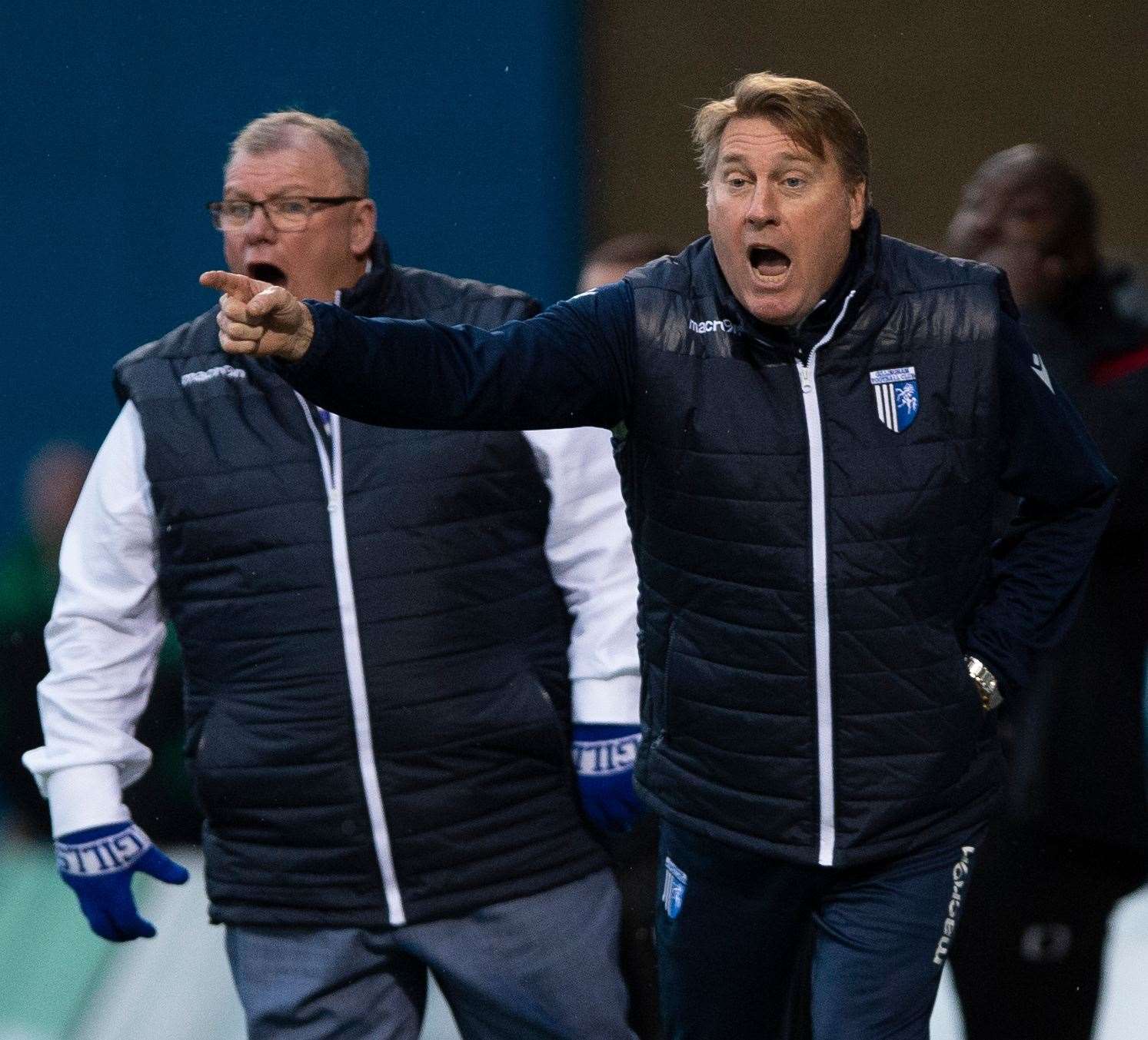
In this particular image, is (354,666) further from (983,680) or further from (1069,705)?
(1069,705)

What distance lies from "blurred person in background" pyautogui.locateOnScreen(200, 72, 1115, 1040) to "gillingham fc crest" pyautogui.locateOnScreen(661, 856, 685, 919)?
0.08m

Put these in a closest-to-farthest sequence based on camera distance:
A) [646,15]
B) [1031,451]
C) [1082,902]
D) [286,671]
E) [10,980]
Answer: [1031,451], [286,671], [1082,902], [646,15], [10,980]

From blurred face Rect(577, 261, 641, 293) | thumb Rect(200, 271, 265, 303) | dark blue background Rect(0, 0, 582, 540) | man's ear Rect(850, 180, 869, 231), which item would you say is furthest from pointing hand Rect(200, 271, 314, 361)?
dark blue background Rect(0, 0, 582, 540)

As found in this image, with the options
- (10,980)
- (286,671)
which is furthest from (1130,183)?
(10,980)

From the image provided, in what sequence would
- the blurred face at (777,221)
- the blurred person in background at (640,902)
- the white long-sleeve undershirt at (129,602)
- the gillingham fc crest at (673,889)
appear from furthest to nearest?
1. the blurred person in background at (640,902)
2. the white long-sleeve undershirt at (129,602)
3. the gillingham fc crest at (673,889)
4. the blurred face at (777,221)

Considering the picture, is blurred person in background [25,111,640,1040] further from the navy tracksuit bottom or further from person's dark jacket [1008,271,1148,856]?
person's dark jacket [1008,271,1148,856]

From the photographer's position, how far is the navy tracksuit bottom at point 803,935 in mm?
2998

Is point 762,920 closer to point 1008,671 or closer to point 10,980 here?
point 1008,671

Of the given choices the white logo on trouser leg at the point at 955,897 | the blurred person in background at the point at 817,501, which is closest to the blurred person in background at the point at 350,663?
the blurred person in background at the point at 817,501

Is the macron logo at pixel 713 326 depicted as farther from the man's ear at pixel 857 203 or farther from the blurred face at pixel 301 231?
the blurred face at pixel 301 231

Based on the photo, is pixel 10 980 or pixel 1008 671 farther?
pixel 10 980

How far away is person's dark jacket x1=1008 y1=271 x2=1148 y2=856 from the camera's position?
373 cm

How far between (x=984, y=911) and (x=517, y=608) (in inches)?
49.0

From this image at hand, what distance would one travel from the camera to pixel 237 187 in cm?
335
